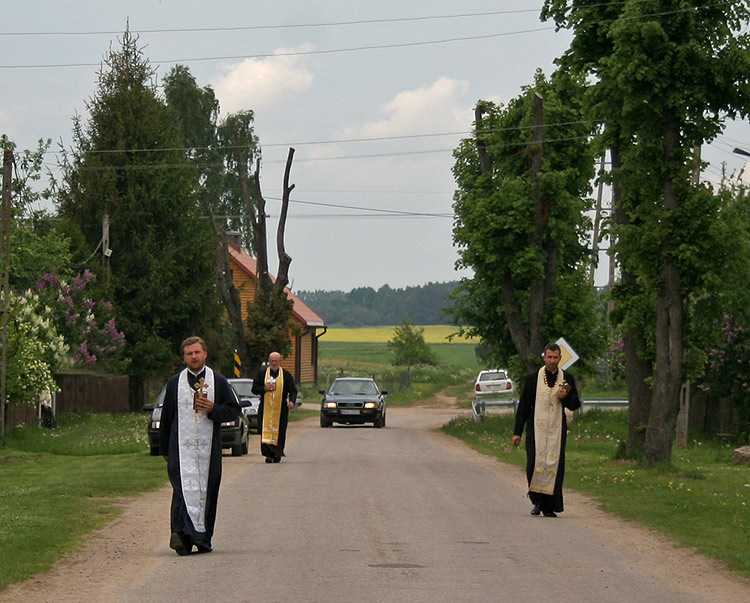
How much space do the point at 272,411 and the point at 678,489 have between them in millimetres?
7062

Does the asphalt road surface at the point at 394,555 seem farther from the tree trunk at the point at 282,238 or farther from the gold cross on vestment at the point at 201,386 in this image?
the tree trunk at the point at 282,238

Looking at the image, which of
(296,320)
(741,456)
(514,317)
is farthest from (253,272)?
(741,456)

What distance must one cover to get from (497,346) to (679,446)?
479 inches

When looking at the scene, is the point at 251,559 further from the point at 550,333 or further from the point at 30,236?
the point at 30,236

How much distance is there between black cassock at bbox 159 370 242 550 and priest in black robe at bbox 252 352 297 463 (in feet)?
35.6

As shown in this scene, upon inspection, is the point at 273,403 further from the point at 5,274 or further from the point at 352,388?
the point at 352,388

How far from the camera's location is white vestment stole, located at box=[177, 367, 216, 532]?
36.0 feet

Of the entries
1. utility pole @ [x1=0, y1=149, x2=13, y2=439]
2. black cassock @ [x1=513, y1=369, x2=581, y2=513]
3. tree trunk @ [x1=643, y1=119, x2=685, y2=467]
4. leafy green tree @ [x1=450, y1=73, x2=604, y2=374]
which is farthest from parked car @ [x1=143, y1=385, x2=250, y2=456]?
leafy green tree @ [x1=450, y1=73, x2=604, y2=374]

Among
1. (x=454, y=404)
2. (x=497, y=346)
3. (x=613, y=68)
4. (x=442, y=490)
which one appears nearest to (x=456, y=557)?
(x=442, y=490)

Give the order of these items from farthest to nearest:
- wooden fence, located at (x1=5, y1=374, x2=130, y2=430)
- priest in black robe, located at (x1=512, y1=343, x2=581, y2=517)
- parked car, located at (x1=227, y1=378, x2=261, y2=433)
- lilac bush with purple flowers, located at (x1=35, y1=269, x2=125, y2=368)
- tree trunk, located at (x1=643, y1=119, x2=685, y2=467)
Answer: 1. lilac bush with purple flowers, located at (x1=35, y1=269, x2=125, y2=368)
2. wooden fence, located at (x1=5, y1=374, x2=130, y2=430)
3. parked car, located at (x1=227, y1=378, x2=261, y2=433)
4. tree trunk, located at (x1=643, y1=119, x2=685, y2=467)
5. priest in black robe, located at (x1=512, y1=343, x2=581, y2=517)

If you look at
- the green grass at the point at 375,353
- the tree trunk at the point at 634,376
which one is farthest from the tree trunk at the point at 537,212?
the green grass at the point at 375,353

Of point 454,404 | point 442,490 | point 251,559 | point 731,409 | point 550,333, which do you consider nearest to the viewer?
point 251,559

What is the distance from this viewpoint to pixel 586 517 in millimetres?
14898

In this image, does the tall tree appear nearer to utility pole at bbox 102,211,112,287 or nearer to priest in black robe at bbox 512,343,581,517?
priest in black robe at bbox 512,343,581,517
